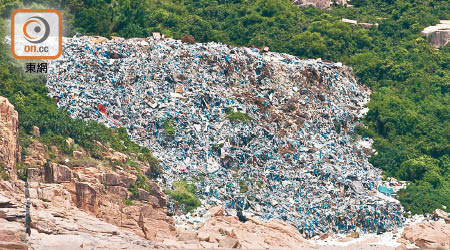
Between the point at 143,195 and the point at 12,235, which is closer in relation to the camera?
the point at 12,235

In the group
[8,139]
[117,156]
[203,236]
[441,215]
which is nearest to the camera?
[8,139]

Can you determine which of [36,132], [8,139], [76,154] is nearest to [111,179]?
[76,154]

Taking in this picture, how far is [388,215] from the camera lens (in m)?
35.8

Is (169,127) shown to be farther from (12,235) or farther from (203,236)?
(12,235)

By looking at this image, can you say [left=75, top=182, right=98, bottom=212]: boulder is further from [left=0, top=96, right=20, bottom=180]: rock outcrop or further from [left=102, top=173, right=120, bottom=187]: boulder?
[left=0, top=96, right=20, bottom=180]: rock outcrop

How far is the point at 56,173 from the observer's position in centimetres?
3152

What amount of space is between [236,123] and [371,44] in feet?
40.7

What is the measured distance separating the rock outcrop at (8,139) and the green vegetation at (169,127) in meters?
5.84

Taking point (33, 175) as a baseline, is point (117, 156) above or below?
below

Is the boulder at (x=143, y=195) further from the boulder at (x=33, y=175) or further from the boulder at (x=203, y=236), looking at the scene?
the boulder at (x=33, y=175)

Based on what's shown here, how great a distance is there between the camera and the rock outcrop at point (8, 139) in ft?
99.4

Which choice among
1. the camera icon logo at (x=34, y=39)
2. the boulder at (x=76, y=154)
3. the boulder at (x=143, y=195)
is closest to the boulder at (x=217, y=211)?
the boulder at (x=143, y=195)

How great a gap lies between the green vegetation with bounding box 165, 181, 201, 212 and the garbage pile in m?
0.42

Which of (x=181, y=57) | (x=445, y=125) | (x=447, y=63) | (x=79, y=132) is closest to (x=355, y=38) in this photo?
(x=447, y=63)
